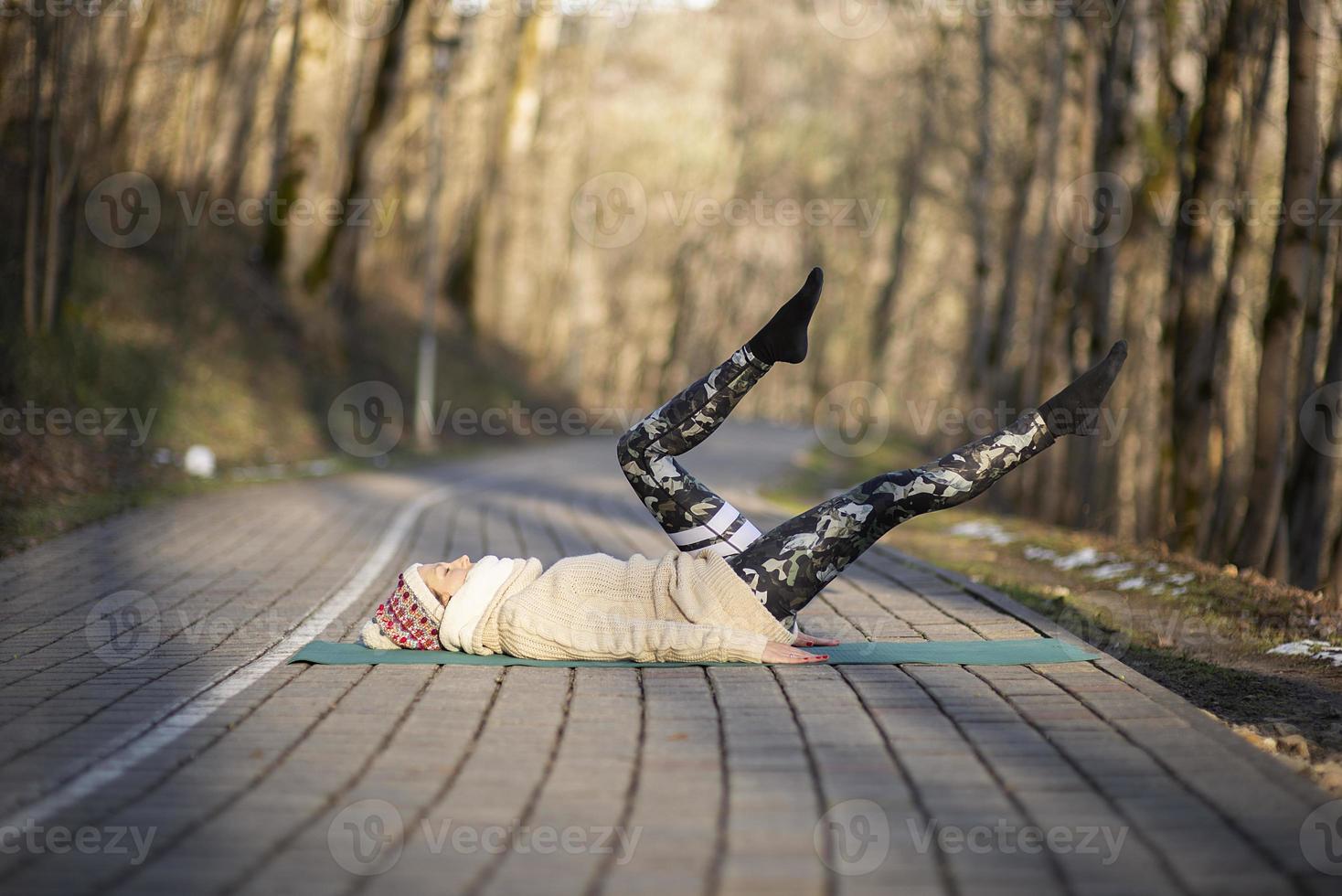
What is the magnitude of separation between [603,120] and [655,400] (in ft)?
50.9

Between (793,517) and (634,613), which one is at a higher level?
(793,517)

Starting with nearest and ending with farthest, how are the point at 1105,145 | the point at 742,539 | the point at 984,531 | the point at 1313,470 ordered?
the point at 742,539
the point at 1313,470
the point at 984,531
the point at 1105,145

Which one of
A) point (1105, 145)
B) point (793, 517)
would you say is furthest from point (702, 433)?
point (1105, 145)

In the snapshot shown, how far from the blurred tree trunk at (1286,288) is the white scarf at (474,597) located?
824 centimetres

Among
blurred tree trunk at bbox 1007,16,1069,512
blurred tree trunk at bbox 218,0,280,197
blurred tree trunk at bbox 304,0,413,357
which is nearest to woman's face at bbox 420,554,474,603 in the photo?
blurred tree trunk at bbox 1007,16,1069,512

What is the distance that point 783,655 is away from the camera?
631 centimetres

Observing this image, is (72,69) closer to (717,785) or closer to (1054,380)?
(1054,380)

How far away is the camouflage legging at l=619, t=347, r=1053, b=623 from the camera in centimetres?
631

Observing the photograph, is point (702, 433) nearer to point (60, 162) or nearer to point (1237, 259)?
point (1237, 259)

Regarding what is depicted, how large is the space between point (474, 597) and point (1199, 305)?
1098 cm

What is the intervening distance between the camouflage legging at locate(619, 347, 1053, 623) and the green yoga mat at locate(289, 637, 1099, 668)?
1.69 ft

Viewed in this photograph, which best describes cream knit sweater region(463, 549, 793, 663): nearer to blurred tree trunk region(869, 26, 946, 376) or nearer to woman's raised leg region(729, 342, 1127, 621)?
woman's raised leg region(729, 342, 1127, 621)

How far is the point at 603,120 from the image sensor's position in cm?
5144

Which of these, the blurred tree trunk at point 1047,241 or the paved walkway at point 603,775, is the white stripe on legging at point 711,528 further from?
the blurred tree trunk at point 1047,241
